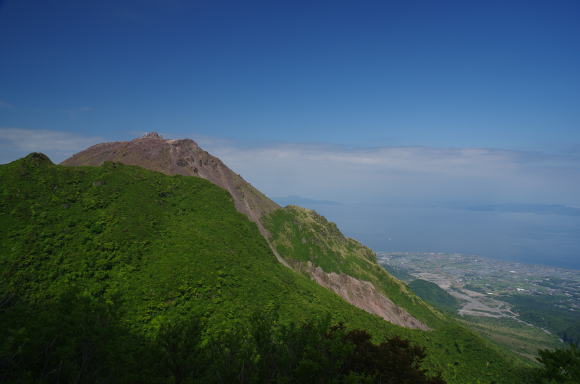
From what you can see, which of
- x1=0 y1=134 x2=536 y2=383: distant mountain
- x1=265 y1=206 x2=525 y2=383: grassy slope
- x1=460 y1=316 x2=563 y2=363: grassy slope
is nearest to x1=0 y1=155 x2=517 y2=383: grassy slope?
x1=0 y1=134 x2=536 y2=383: distant mountain

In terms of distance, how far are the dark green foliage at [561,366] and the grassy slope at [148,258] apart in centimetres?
1221

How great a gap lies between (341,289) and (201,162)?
3773 cm

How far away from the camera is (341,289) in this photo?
57.0m

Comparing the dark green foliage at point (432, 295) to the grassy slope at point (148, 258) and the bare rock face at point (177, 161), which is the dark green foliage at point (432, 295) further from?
the grassy slope at point (148, 258)

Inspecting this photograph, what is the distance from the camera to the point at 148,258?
101 ft

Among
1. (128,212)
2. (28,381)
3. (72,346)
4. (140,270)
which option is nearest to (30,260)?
(140,270)

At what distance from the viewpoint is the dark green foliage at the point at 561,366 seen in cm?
2188

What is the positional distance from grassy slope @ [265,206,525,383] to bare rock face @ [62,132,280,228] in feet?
21.2

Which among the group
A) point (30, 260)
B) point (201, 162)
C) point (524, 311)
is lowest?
point (524, 311)

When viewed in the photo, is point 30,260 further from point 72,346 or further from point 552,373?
point 552,373

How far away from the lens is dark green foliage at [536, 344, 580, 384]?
71.8 ft

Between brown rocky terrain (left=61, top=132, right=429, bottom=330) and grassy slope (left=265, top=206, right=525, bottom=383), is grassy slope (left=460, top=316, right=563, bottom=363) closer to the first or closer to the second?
grassy slope (left=265, top=206, right=525, bottom=383)

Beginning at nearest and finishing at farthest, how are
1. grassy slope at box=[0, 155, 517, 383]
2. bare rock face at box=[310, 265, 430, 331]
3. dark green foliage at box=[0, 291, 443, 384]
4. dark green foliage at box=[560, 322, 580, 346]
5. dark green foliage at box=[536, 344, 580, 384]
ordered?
dark green foliage at box=[0, 291, 443, 384] → dark green foliage at box=[536, 344, 580, 384] → grassy slope at box=[0, 155, 517, 383] → bare rock face at box=[310, 265, 430, 331] → dark green foliage at box=[560, 322, 580, 346]

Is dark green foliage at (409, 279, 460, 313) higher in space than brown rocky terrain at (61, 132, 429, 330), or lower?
lower
